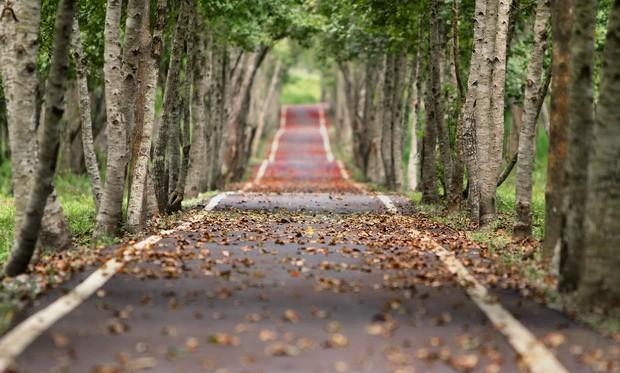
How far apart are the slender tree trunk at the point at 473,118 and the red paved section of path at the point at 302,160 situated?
14733 millimetres

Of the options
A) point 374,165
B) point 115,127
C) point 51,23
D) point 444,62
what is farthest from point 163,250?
point 374,165

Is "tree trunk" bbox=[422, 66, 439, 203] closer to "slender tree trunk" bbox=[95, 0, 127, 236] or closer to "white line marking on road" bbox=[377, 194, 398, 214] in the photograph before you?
"white line marking on road" bbox=[377, 194, 398, 214]

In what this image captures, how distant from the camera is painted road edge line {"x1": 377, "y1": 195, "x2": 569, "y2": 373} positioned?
7891 millimetres

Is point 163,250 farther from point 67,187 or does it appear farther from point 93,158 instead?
point 67,187

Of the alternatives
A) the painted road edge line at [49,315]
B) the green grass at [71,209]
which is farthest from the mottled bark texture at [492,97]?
the painted road edge line at [49,315]

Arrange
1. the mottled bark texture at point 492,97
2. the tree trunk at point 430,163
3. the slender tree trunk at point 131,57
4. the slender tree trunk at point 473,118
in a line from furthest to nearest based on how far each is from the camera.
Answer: the tree trunk at point 430,163, the slender tree trunk at point 473,118, the mottled bark texture at point 492,97, the slender tree trunk at point 131,57

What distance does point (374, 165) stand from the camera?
139ft

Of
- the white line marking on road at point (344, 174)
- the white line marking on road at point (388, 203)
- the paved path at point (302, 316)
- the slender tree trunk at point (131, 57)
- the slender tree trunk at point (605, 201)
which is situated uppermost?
the slender tree trunk at point (131, 57)

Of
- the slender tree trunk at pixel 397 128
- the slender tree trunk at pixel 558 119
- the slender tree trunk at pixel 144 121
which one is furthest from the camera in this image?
the slender tree trunk at pixel 397 128

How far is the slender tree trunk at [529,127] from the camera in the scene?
15.9m

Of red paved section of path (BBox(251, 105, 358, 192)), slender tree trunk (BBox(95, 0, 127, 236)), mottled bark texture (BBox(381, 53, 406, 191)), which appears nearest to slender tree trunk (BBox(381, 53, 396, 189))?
mottled bark texture (BBox(381, 53, 406, 191))

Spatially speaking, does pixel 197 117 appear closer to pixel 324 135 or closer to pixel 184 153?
pixel 184 153

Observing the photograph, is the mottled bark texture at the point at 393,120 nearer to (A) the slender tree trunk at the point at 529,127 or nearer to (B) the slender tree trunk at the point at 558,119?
(A) the slender tree trunk at the point at 529,127

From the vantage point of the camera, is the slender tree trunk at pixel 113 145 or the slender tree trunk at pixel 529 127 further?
the slender tree trunk at pixel 113 145
